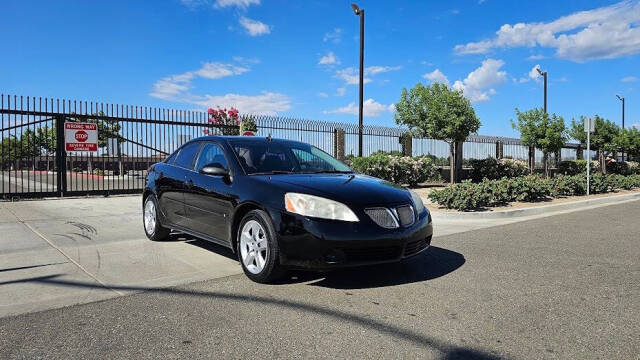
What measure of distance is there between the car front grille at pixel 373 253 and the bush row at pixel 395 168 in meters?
11.5

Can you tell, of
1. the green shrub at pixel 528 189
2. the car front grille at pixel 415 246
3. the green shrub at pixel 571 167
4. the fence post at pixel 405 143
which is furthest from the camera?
the green shrub at pixel 571 167

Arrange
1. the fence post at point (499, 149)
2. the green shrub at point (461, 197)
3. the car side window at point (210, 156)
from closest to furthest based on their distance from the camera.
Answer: the car side window at point (210, 156)
the green shrub at point (461, 197)
the fence post at point (499, 149)

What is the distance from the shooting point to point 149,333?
3336mm

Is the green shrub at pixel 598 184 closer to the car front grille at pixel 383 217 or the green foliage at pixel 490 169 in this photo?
the green foliage at pixel 490 169

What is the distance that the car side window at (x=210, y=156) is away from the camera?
5.44m

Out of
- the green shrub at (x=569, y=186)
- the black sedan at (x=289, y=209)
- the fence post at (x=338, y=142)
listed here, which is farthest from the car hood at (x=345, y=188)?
the fence post at (x=338, y=142)

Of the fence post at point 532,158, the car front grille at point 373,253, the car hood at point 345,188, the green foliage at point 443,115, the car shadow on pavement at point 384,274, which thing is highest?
the green foliage at point 443,115

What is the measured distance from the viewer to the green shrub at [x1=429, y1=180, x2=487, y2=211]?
1035 centimetres

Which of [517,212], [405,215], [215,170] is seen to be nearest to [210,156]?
[215,170]

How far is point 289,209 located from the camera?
4.30m

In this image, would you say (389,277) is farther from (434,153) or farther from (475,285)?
(434,153)

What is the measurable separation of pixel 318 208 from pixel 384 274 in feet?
4.18

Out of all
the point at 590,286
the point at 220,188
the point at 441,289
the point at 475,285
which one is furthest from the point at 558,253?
the point at 220,188

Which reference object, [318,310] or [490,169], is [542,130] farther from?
[318,310]
